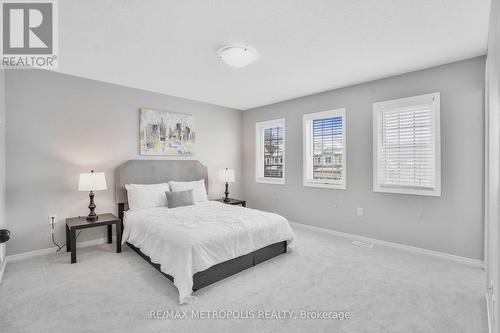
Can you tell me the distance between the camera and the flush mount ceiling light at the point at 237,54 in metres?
2.83

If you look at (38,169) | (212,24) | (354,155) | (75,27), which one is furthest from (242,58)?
(38,169)

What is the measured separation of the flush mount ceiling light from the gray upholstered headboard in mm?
2452

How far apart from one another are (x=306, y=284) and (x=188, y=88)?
3.58 meters

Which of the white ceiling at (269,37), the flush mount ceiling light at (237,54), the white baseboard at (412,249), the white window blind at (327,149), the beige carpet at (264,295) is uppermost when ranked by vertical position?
the white ceiling at (269,37)

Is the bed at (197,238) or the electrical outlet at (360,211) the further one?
the electrical outlet at (360,211)

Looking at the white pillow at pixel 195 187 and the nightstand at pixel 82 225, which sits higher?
the white pillow at pixel 195 187

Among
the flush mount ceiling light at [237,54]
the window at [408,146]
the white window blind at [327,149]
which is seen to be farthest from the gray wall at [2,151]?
the window at [408,146]

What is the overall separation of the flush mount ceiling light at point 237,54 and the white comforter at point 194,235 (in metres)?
1.95

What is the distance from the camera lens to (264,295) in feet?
8.09

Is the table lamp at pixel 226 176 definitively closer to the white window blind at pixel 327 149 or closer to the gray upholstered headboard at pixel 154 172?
the gray upholstered headboard at pixel 154 172

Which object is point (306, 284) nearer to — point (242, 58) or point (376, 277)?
point (376, 277)

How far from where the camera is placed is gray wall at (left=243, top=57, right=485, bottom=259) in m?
3.15

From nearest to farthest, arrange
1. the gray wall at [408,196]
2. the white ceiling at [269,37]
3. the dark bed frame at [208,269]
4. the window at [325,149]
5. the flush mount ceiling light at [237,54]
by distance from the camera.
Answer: the white ceiling at [269,37], the dark bed frame at [208,269], the flush mount ceiling light at [237,54], the gray wall at [408,196], the window at [325,149]

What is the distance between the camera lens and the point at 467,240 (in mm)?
3203
